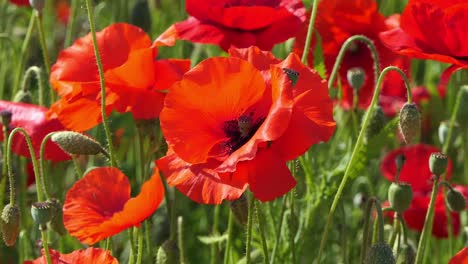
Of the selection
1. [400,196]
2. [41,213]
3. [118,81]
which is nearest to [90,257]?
[41,213]

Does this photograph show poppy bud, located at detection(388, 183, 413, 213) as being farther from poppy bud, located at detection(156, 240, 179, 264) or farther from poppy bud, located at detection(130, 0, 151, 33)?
poppy bud, located at detection(130, 0, 151, 33)

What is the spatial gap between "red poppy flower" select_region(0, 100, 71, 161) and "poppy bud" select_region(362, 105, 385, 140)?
51cm

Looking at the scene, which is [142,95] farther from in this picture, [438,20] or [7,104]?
[438,20]

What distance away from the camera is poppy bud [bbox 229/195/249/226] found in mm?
1592

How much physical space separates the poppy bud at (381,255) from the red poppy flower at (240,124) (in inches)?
6.4

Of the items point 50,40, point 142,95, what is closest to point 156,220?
point 142,95

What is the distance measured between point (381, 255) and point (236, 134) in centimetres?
25

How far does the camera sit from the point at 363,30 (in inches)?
82.4

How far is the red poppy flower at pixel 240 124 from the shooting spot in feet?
4.49

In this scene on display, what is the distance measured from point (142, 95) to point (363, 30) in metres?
0.56

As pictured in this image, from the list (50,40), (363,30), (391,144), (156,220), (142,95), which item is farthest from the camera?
(50,40)

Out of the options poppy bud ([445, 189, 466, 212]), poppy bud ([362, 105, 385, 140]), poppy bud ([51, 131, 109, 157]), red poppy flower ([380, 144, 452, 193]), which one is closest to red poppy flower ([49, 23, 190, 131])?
poppy bud ([51, 131, 109, 157])

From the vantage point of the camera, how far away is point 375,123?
6.17 ft

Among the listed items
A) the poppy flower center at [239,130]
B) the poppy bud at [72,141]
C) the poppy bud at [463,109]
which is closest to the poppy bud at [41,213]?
the poppy bud at [72,141]
